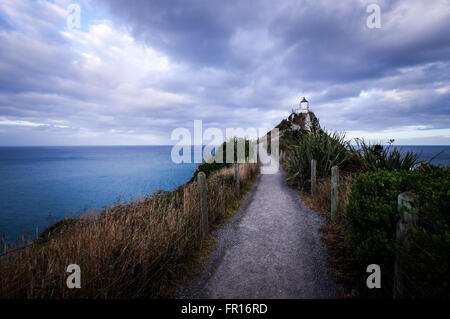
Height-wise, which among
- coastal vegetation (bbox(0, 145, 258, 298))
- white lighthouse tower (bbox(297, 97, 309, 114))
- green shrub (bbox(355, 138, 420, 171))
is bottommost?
coastal vegetation (bbox(0, 145, 258, 298))

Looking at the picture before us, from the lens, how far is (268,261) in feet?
11.1

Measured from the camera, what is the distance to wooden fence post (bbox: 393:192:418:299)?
1917 mm

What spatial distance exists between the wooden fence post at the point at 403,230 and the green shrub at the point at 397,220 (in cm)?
7

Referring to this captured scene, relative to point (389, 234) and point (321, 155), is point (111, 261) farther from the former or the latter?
point (321, 155)

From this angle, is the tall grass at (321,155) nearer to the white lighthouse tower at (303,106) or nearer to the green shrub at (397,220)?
the green shrub at (397,220)

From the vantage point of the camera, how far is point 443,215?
1949 mm

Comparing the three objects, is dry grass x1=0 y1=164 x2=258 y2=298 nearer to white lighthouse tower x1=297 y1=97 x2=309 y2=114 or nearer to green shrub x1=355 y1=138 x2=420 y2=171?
green shrub x1=355 y1=138 x2=420 y2=171

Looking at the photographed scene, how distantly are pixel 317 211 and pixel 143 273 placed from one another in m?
5.04

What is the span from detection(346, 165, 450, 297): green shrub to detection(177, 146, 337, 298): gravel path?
0.83 m

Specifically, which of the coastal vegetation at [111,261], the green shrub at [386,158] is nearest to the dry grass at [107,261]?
the coastal vegetation at [111,261]

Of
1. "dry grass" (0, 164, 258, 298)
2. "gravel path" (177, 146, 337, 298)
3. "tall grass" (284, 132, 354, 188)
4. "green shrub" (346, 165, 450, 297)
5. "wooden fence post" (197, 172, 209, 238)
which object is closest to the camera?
"green shrub" (346, 165, 450, 297)

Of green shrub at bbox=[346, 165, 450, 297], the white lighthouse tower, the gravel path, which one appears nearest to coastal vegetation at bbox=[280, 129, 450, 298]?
green shrub at bbox=[346, 165, 450, 297]
